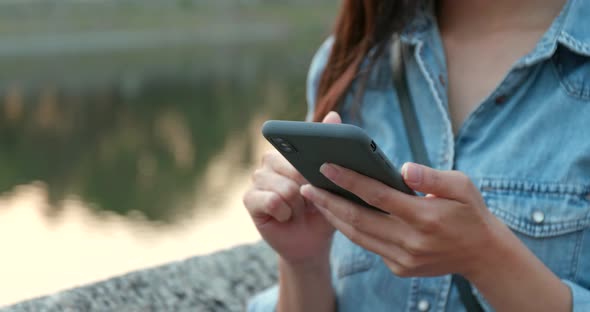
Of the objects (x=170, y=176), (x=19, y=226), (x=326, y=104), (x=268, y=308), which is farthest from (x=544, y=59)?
(x=170, y=176)

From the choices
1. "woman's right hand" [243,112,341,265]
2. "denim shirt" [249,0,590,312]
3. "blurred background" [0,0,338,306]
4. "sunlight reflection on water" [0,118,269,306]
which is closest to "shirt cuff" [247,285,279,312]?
"denim shirt" [249,0,590,312]

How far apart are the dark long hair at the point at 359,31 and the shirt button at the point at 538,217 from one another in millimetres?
254

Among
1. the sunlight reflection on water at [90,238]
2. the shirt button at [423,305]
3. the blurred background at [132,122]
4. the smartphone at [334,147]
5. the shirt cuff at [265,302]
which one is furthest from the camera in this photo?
the blurred background at [132,122]

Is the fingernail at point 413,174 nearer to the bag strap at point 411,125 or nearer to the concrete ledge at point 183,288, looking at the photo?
the bag strap at point 411,125

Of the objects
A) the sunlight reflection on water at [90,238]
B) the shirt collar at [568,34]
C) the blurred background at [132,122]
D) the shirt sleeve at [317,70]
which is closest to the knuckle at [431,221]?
the shirt collar at [568,34]

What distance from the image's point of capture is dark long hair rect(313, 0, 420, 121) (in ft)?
2.72

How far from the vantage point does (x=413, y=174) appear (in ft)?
1.68

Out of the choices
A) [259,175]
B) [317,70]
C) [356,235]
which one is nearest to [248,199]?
[259,175]

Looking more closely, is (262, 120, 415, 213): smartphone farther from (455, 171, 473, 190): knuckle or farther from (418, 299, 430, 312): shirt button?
(418, 299, 430, 312): shirt button

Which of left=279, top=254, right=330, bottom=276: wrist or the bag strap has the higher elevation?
the bag strap

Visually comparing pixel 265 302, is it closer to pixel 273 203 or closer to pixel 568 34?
pixel 273 203

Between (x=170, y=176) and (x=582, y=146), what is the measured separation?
117 inches

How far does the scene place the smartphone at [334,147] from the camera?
49 cm

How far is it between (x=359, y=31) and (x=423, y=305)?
32 centimetres
